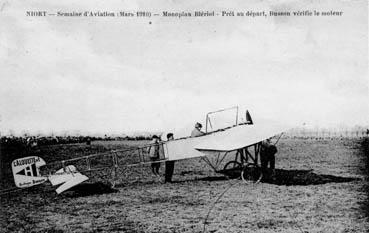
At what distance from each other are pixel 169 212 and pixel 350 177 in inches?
278

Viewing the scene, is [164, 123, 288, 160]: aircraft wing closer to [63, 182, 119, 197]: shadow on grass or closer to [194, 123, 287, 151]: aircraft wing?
[194, 123, 287, 151]: aircraft wing

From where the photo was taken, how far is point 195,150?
11711mm

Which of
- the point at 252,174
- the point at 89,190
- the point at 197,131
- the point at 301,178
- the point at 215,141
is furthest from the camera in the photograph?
the point at 252,174

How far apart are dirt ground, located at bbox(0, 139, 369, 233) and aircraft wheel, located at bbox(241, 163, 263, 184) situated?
0.37 metres

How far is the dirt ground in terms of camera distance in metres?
6.59

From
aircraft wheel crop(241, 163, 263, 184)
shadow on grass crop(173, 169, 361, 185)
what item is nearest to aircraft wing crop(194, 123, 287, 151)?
aircraft wheel crop(241, 163, 263, 184)

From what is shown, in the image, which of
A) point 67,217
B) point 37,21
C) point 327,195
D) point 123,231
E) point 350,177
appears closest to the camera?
point 123,231

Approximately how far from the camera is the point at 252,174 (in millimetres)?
12977

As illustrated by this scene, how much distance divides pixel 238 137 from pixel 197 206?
13.2ft

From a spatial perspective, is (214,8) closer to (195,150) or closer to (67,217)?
(195,150)

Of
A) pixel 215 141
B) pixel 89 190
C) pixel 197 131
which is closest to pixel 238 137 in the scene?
pixel 215 141

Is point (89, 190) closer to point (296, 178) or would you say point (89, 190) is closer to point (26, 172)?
point (26, 172)

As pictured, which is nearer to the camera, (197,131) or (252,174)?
(197,131)

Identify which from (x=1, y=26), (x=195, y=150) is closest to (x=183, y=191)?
(x=195, y=150)
